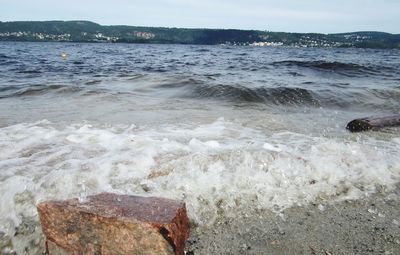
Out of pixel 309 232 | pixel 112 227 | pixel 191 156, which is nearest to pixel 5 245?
pixel 112 227

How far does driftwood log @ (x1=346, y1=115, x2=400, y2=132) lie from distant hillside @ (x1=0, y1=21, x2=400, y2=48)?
9998 cm

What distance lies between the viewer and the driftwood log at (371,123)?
480 cm

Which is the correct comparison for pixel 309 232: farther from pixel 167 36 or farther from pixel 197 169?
pixel 167 36

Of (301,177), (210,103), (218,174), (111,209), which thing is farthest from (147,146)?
(210,103)

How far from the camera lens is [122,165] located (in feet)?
10.2

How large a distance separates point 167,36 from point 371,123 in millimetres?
128080

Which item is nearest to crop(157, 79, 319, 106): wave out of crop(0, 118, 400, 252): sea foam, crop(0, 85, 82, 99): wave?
crop(0, 85, 82, 99): wave

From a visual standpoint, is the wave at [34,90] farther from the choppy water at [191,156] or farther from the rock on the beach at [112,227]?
the rock on the beach at [112,227]

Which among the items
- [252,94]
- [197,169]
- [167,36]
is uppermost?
[167,36]

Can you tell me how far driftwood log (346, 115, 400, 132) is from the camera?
480cm

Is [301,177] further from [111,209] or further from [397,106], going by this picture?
[397,106]

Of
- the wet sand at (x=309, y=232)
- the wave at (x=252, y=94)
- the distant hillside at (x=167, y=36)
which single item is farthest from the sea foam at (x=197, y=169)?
the distant hillside at (x=167, y=36)

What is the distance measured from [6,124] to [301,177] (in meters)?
4.21

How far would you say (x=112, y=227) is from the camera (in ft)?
5.87
